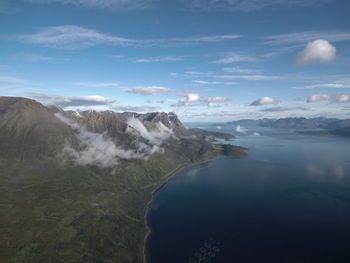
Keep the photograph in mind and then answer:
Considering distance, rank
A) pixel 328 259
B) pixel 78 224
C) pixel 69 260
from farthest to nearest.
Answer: pixel 78 224, pixel 69 260, pixel 328 259

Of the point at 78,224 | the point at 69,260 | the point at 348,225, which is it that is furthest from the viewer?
the point at 78,224

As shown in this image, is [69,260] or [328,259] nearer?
[328,259]

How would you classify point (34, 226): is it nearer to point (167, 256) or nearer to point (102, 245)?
point (102, 245)

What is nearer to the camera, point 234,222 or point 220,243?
point 220,243

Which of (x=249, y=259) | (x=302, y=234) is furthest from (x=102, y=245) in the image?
(x=302, y=234)

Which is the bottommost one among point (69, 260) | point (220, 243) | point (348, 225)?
point (69, 260)

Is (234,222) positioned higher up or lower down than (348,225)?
lower down

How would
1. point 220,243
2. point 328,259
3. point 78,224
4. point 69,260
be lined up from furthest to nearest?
point 78,224 < point 220,243 < point 69,260 < point 328,259

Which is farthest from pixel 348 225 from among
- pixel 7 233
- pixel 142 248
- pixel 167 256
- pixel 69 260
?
pixel 7 233

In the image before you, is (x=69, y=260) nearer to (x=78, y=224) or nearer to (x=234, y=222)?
(x=78, y=224)
